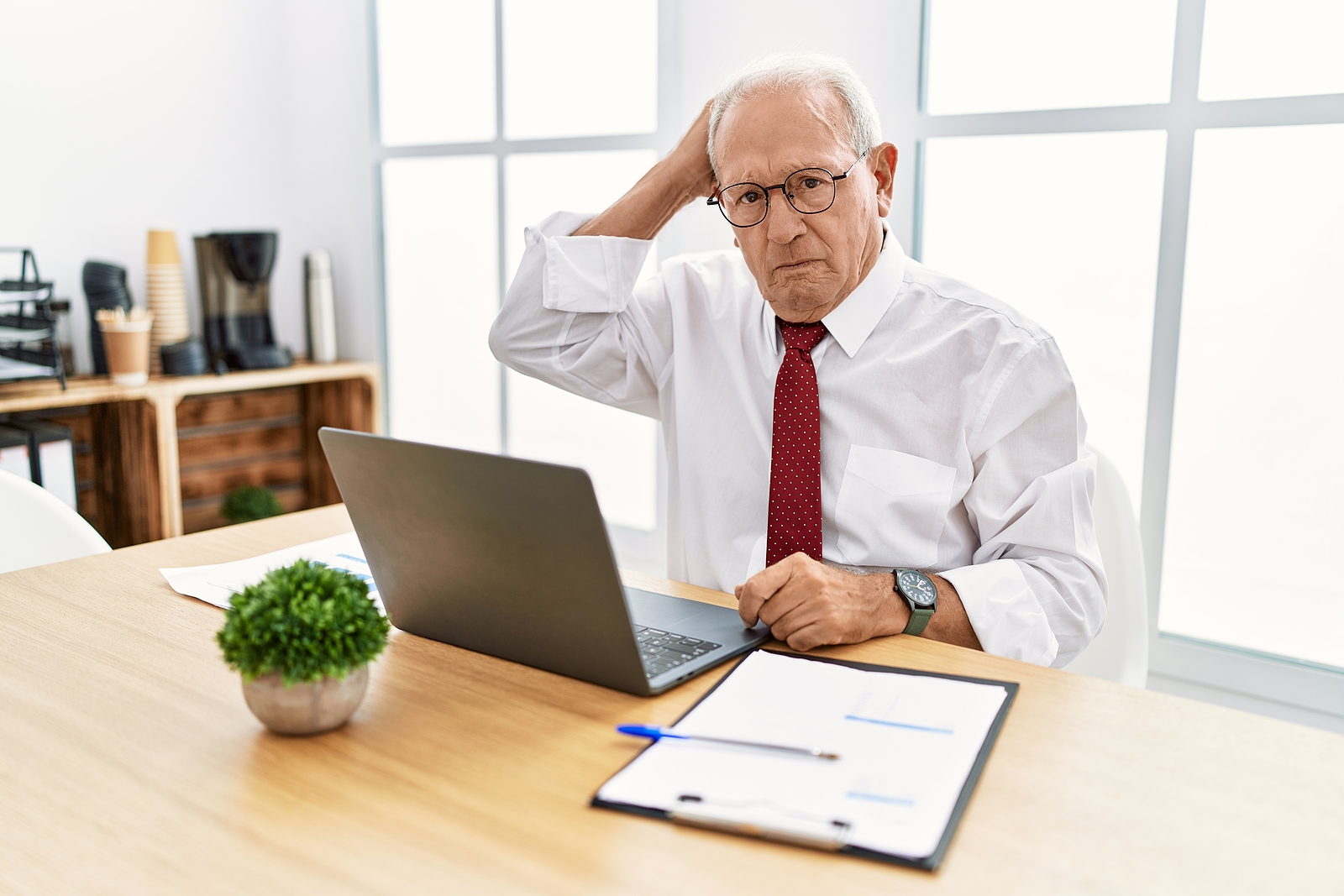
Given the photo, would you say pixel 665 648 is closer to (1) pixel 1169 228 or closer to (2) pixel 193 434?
(1) pixel 1169 228

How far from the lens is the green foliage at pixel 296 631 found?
818 mm

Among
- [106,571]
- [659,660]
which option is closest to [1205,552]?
[659,660]

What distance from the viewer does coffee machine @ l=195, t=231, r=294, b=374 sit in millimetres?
2961

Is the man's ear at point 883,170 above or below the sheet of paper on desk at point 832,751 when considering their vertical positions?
above

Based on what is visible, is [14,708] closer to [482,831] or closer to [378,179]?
[482,831]

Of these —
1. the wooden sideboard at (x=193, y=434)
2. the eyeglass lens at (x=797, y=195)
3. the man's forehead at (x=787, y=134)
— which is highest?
the man's forehead at (x=787, y=134)

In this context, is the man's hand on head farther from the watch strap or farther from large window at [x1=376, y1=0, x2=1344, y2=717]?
large window at [x1=376, y1=0, x2=1344, y2=717]

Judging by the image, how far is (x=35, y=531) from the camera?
1.48 m

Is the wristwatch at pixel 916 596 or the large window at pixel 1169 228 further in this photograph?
the large window at pixel 1169 228

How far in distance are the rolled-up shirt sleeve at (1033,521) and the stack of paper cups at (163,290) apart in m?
2.41

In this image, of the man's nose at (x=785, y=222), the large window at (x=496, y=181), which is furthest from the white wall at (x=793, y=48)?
the man's nose at (x=785, y=222)

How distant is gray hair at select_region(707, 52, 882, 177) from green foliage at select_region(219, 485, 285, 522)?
2153 millimetres

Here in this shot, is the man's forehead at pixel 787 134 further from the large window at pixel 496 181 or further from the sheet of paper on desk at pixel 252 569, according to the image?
the large window at pixel 496 181

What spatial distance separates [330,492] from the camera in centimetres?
336
